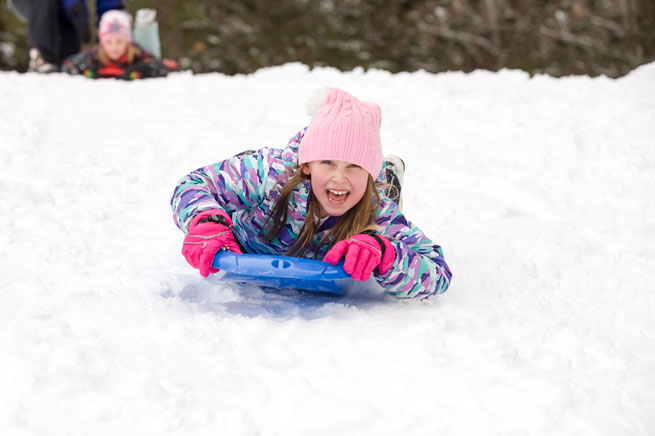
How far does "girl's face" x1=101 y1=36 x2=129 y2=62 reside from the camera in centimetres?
609

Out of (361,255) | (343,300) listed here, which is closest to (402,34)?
(343,300)

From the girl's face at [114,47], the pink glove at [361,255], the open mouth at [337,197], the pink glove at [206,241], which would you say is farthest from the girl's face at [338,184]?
the girl's face at [114,47]

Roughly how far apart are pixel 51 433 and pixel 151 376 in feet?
0.85

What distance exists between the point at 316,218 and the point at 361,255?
35cm

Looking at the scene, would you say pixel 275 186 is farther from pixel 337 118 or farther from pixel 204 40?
pixel 204 40

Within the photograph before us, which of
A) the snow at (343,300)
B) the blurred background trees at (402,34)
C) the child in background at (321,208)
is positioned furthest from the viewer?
the blurred background trees at (402,34)

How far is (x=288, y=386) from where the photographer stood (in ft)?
5.23

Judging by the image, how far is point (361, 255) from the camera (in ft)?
6.42

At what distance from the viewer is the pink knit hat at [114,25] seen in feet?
19.7

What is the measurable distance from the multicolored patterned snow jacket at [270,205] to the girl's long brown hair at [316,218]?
2cm

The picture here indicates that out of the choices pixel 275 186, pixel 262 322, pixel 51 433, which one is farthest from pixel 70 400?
pixel 275 186

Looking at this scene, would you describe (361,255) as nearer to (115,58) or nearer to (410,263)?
(410,263)

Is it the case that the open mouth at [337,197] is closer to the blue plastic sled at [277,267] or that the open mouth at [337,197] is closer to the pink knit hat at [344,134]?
the pink knit hat at [344,134]

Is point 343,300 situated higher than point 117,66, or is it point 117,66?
point 117,66
